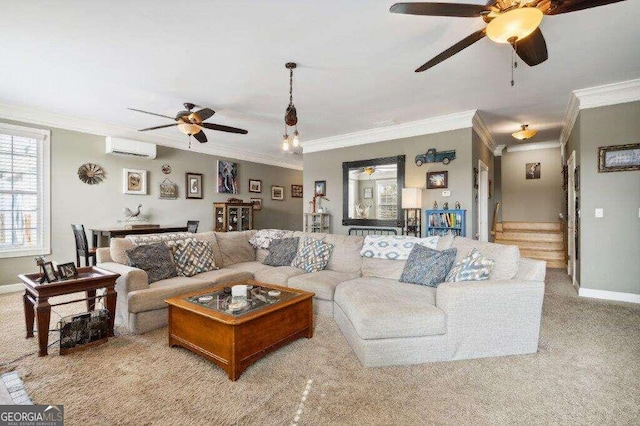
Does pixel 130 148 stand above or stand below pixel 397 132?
below

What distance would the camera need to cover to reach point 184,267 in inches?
134

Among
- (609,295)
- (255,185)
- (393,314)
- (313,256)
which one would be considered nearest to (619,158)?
(609,295)

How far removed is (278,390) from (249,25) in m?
2.67

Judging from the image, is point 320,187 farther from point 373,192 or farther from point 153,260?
point 153,260

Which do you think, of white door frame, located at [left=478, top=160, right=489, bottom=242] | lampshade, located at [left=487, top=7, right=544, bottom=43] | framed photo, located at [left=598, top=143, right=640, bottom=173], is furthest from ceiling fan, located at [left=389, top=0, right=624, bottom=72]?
white door frame, located at [left=478, top=160, right=489, bottom=242]

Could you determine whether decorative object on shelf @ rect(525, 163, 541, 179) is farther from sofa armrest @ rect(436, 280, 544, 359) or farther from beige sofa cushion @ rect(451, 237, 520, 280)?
sofa armrest @ rect(436, 280, 544, 359)

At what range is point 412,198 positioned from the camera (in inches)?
192

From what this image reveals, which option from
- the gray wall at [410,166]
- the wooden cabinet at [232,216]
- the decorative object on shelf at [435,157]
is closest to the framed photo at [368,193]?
the gray wall at [410,166]

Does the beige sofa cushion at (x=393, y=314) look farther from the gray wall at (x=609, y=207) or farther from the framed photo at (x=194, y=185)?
the framed photo at (x=194, y=185)

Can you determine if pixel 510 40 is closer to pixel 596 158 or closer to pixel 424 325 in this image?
pixel 424 325

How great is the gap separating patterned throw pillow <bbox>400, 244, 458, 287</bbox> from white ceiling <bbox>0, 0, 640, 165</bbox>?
189 cm

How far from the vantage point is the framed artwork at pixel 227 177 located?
6996 mm

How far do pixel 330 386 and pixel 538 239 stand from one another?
6319mm

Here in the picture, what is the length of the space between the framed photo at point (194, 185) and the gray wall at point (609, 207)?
21.6ft
